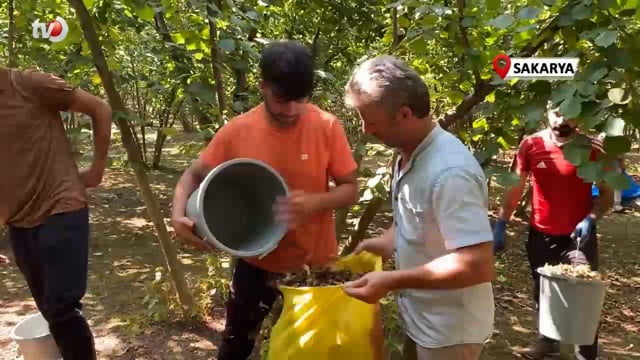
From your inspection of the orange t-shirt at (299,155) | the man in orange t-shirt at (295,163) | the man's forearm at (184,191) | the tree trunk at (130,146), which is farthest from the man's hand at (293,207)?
the tree trunk at (130,146)

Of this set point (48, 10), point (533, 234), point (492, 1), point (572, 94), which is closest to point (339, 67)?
point (48, 10)

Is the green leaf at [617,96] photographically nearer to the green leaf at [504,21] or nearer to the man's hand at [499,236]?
the green leaf at [504,21]

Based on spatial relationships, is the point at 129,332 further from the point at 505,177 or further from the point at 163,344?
the point at 505,177

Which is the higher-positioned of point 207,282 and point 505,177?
point 505,177

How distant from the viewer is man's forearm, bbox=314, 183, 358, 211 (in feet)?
6.88

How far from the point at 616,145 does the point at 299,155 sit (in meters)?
0.93

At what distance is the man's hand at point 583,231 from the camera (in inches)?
127

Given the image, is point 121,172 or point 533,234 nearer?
point 533,234

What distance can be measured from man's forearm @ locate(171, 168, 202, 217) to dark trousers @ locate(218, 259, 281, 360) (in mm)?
344

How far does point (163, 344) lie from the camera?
362cm

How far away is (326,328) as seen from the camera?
1.83 m

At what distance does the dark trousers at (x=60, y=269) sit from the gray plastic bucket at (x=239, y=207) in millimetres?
467

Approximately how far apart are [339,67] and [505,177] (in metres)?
4.67

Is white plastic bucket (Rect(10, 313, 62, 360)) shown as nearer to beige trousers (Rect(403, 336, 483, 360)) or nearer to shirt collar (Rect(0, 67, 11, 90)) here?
shirt collar (Rect(0, 67, 11, 90))
